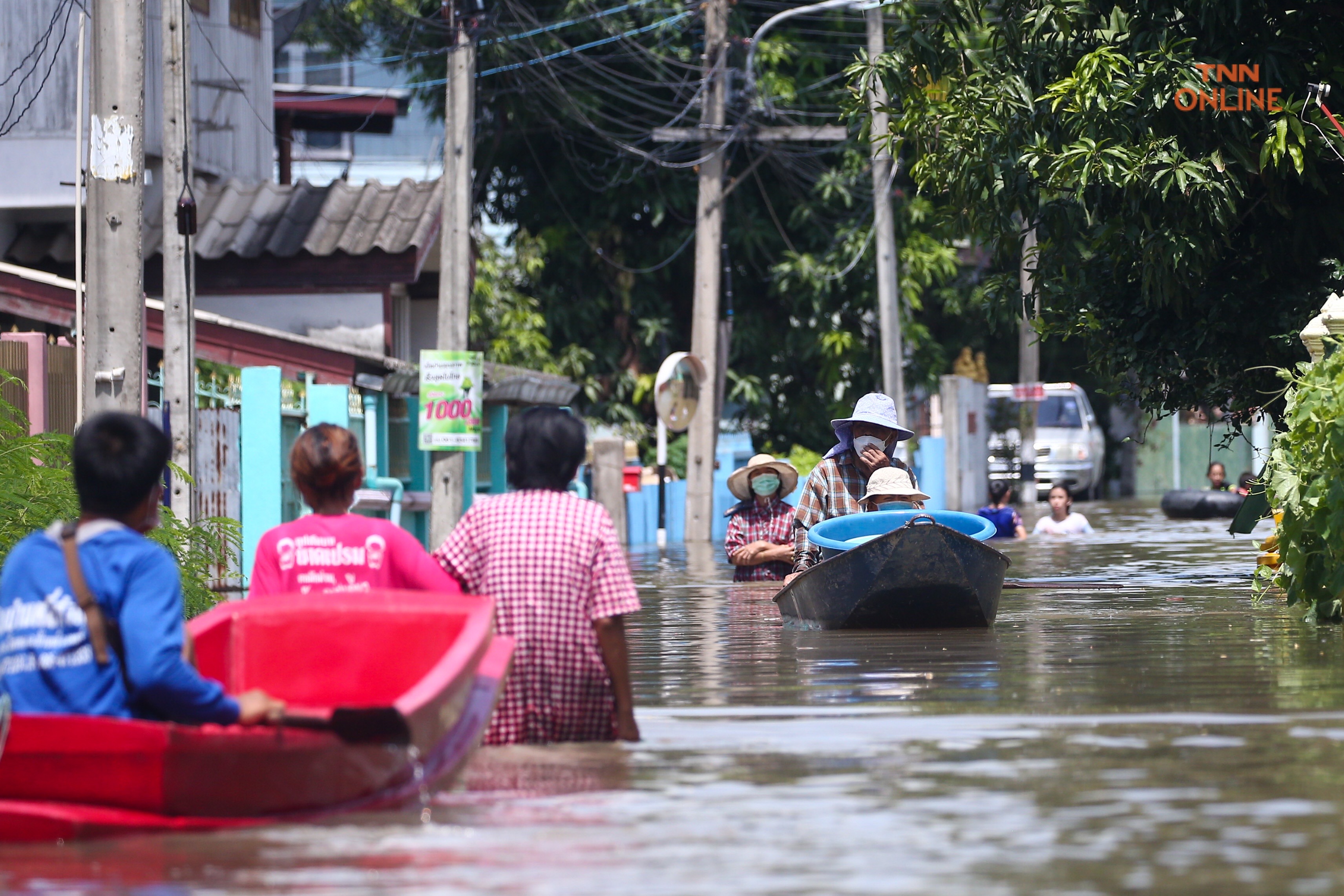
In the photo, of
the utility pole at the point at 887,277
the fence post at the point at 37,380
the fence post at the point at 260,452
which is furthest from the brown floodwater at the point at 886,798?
the utility pole at the point at 887,277

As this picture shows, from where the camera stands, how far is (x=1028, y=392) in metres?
40.8

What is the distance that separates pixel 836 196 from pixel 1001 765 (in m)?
28.5

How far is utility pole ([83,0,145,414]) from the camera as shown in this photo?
12477 millimetres

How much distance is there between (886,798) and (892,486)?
285 inches

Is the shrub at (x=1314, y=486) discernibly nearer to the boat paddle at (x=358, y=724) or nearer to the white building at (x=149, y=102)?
the boat paddle at (x=358, y=724)

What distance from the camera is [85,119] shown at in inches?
911

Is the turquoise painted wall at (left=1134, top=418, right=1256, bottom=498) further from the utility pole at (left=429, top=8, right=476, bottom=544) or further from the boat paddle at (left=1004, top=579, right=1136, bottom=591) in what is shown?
the boat paddle at (left=1004, top=579, right=1136, bottom=591)

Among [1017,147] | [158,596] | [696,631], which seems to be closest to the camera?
[158,596]

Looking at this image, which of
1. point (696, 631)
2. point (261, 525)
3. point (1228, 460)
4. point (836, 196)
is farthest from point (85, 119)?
point (1228, 460)

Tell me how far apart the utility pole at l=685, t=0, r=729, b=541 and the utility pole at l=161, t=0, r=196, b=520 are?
1248cm

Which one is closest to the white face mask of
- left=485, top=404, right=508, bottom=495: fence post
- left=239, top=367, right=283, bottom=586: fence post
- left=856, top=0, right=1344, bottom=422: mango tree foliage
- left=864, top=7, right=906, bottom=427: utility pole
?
left=856, top=0, right=1344, bottom=422: mango tree foliage

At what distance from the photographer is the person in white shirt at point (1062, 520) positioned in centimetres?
2844

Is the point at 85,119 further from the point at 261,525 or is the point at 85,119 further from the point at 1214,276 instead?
the point at 1214,276

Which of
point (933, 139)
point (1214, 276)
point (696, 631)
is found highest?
point (933, 139)
